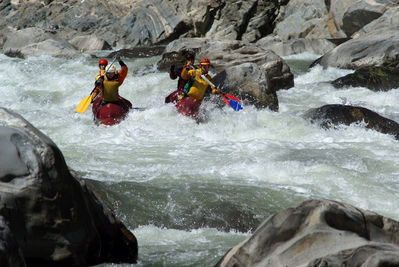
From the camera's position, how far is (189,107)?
26.6 ft

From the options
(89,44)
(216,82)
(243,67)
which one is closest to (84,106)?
(216,82)

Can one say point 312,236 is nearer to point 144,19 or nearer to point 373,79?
point 373,79

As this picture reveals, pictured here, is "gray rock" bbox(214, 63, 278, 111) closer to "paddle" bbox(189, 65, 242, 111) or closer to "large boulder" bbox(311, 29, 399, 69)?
"paddle" bbox(189, 65, 242, 111)

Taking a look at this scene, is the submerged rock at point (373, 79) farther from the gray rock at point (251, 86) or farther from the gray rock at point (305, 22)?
the gray rock at point (305, 22)

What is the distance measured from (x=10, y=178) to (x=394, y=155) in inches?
195

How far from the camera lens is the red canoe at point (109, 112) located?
789cm

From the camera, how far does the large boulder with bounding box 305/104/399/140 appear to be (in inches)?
291

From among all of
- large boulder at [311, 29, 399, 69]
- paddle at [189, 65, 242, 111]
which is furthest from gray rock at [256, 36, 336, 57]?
paddle at [189, 65, 242, 111]

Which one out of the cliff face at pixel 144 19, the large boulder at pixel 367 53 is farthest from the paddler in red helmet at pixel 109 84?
the cliff face at pixel 144 19

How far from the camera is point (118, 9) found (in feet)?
65.9

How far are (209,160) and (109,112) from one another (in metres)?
2.44

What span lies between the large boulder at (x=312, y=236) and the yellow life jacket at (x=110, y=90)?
5.75 meters

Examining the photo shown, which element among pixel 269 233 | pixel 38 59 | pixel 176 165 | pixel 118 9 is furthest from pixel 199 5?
pixel 269 233

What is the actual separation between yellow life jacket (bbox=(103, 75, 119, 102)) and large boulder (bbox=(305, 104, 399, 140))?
Result: 2.86 metres
